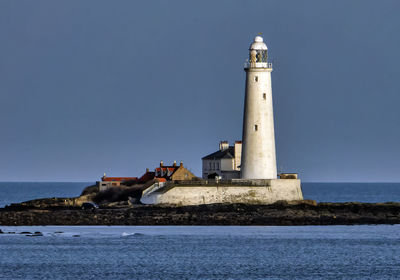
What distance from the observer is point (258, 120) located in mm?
54531

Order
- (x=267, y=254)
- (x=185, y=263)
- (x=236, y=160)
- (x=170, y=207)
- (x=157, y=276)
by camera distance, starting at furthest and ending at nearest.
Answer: (x=236, y=160) → (x=170, y=207) → (x=267, y=254) → (x=185, y=263) → (x=157, y=276)

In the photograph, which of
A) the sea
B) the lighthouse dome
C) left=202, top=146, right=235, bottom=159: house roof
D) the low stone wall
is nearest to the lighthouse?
the lighthouse dome

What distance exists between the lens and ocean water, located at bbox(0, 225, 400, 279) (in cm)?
3403

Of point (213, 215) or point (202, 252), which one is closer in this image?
point (202, 252)

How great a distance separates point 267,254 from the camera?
1528 inches

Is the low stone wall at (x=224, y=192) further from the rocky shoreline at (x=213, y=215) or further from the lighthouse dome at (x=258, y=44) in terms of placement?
the lighthouse dome at (x=258, y=44)

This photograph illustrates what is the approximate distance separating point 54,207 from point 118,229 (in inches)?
384

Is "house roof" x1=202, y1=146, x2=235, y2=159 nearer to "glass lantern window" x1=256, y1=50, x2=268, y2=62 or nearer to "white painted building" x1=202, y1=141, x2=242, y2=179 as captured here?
"white painted building" x1=202, y1=141, x2=242, y2=179

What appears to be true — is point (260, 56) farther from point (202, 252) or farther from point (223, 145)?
point (202, 252)

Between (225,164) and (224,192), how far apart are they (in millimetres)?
7039

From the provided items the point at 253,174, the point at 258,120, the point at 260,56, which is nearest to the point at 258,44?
the point at 260,56

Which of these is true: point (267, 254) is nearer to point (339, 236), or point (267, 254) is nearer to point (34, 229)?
point (339, 236)

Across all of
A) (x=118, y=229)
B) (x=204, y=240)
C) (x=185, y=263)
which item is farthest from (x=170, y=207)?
(x=185, y=263)

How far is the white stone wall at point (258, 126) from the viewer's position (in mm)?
54531
